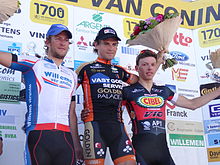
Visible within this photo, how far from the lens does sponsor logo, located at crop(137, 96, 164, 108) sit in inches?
151

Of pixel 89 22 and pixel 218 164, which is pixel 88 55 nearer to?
pixel 89 22

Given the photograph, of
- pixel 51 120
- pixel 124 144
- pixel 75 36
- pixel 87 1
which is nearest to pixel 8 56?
pixel 51 120

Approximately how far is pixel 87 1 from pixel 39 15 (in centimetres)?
79

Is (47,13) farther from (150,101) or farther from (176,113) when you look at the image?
(176,113)

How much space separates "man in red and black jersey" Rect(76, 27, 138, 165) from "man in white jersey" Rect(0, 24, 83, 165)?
0.30m

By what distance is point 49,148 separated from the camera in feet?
9.73

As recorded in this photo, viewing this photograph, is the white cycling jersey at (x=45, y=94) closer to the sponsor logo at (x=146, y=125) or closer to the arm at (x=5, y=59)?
the arm at (x=5, y=59)

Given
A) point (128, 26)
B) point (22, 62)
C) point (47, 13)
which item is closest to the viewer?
point (22, 62)

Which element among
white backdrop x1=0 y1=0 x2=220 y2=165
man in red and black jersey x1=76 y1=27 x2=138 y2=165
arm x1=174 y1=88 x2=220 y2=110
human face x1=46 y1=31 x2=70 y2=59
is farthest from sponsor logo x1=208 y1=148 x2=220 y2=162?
human face x1=46 y1=31 x2=70 y2=59

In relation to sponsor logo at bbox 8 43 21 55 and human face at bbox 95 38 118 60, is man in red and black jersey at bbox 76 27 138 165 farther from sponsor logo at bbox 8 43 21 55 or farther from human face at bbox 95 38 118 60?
sponsor logo at bbox 8 43 21 55

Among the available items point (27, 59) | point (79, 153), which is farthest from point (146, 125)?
point (27, 59)

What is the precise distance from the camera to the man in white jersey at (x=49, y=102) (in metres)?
2.97

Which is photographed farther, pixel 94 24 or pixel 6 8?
pixel 94 24

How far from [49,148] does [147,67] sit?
155cm
